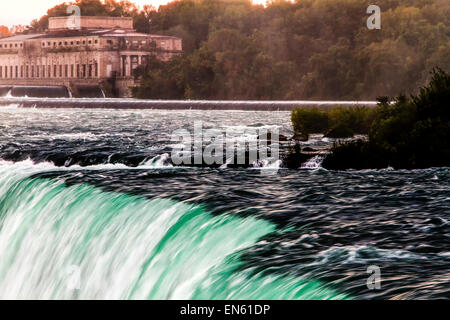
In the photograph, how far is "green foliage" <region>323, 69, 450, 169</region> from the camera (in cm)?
2775

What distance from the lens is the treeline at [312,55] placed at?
379ft

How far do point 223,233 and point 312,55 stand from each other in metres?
124

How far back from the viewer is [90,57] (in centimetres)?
18312

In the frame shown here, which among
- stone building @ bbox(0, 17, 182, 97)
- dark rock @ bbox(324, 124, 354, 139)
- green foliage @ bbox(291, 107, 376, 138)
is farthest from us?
stone building @ bbox(0, 17, 182, 97)

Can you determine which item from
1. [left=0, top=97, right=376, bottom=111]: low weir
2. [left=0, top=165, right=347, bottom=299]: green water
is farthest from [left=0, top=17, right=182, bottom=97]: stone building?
[left=0, top=165, right=347, bottom=299]: green water

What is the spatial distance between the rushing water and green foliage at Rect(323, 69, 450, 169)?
80cm

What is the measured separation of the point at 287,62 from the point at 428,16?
19.9 metres

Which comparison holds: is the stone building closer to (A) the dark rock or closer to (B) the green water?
(A) the dark rock

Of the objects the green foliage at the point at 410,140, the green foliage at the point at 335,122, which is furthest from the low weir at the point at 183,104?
the green foliage at the point at 410,140

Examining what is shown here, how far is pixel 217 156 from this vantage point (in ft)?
107

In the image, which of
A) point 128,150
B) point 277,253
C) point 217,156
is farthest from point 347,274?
point 128,150

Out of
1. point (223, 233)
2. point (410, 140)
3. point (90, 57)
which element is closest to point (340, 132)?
point (410, 140)

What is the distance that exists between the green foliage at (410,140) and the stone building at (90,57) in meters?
137

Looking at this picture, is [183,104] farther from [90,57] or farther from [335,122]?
[90,57]
